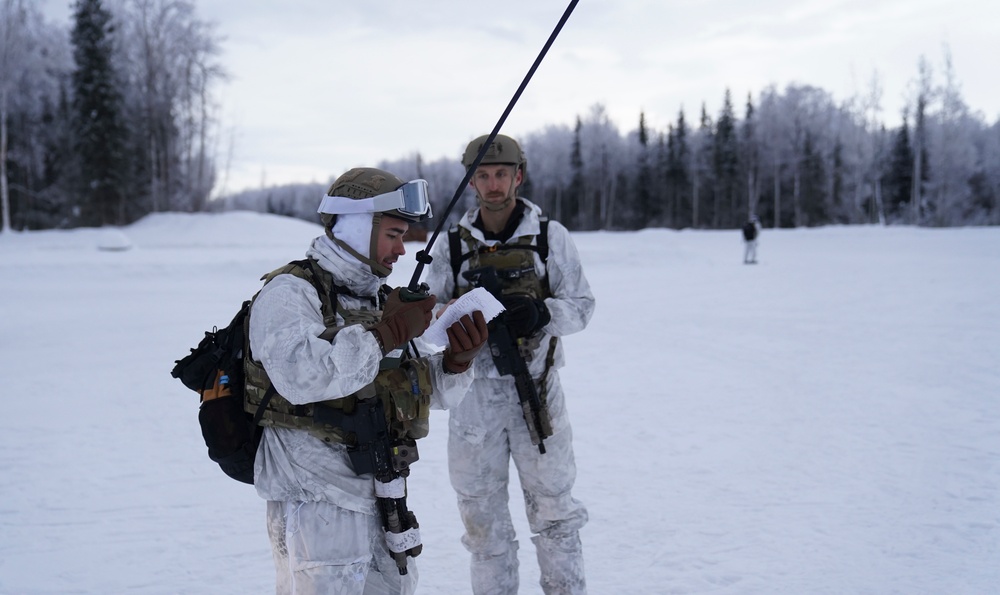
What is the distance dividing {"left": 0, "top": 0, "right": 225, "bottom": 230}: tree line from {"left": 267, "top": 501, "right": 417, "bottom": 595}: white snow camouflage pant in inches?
1582

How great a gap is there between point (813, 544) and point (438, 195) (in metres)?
86.8

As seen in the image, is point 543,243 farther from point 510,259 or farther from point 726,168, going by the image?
point 726,168

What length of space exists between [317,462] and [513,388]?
1.33m

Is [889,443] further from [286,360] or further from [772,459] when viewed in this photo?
[286,360]

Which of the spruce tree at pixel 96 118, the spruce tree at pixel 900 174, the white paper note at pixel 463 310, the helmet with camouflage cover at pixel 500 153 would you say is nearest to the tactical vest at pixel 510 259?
the helmet with camouflage cover at pixel 500 153

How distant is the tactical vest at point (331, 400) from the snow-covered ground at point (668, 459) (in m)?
1.86

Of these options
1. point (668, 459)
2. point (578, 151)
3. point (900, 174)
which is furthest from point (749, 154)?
point (668, 459)

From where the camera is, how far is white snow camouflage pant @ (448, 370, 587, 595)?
3.21 metres

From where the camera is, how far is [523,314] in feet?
10.3

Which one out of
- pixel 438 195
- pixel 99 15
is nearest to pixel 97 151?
pixel 99 15

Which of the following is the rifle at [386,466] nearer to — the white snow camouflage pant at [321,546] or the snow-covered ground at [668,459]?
the white snow camouflage pant at [321,546]

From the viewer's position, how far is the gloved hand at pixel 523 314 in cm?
314

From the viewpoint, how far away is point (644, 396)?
7.54m

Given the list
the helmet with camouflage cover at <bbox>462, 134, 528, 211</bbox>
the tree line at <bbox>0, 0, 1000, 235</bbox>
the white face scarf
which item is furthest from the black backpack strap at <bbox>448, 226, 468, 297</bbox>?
the tree line at <bbox>0, 0, 1000, 235</bbox>
